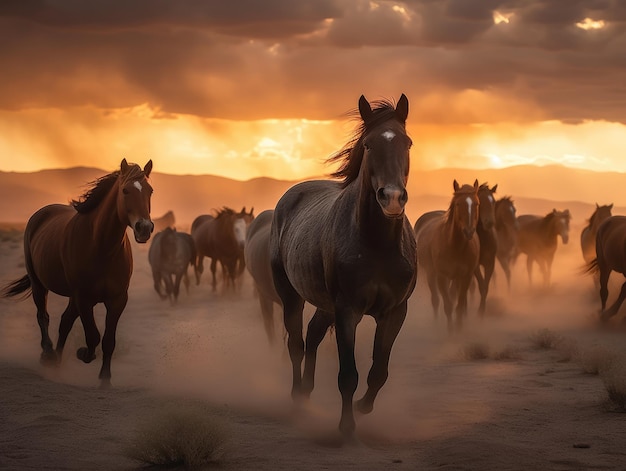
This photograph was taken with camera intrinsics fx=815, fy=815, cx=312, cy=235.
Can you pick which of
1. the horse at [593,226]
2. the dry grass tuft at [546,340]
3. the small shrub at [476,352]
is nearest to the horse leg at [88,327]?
the small shrub at [476,352]

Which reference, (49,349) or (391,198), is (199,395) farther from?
(391,198)

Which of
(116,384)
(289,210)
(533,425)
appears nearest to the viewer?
(533,425)

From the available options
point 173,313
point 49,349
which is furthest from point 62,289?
point 173,313

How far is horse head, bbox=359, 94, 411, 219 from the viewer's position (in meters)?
6.15

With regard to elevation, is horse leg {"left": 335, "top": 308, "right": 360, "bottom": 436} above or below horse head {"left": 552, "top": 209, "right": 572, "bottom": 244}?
below

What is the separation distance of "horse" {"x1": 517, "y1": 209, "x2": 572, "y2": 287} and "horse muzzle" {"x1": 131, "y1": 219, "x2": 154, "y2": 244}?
1833 cm

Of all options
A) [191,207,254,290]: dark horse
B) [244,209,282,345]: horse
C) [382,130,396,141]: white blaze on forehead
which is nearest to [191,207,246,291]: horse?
[191,207,254,290]: dark horse

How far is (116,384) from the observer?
10.1 meters

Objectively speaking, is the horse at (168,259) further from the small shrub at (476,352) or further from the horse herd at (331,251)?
the small shrub at (476,352)

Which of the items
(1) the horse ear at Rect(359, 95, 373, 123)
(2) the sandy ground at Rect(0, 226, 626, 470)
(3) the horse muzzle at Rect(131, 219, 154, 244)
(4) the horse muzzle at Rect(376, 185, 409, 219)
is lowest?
(2) the sandy ground at Rect(0, 226, 626, 470)

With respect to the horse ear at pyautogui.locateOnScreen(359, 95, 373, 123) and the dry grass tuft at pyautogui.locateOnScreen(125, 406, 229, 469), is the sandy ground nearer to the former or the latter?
the dry grass tuft at pyautogui.locateOnScreen(125, 406, 229, 469)

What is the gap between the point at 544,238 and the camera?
26047mm

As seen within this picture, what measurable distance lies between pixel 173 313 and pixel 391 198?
1429 cm

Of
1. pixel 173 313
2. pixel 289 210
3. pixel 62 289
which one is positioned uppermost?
pixel 289 210
